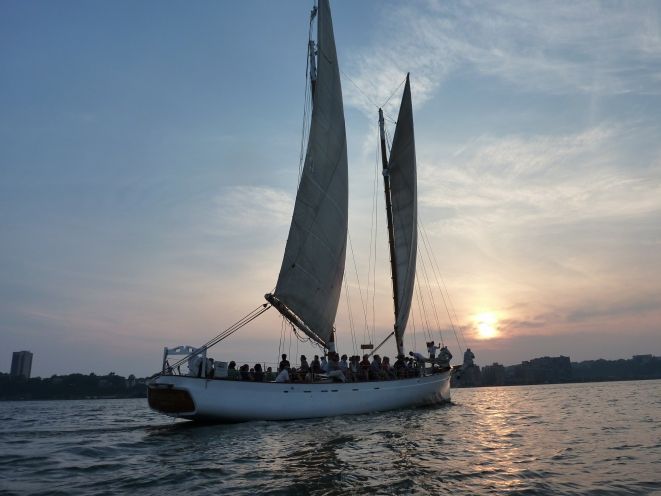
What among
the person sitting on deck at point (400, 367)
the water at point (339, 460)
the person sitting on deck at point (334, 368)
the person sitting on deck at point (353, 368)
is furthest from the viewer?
the person sitting on deck at point (400, 367)

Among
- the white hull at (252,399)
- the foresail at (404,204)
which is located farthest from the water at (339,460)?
the foresail at (404,204)

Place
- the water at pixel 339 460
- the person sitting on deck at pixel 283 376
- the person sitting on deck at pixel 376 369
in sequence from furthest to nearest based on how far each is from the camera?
1. the person sitting on deck at pixel 376 369
2. the person sitting on deck at pixel 283 376
3. the water at pixel 339 460

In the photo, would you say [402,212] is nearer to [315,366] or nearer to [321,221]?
[321,221]

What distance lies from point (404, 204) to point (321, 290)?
11616 mm

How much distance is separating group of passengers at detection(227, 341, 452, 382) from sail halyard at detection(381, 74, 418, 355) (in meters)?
3.07

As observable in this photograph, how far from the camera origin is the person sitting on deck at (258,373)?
877 inches

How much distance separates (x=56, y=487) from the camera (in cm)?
1009

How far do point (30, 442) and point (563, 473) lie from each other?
1828cm

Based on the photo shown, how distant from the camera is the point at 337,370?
78.4 feet

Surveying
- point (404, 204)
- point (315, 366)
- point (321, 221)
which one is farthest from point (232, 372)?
point (404, 204)

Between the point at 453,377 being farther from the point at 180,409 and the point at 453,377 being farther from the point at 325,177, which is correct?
the point at 180,409

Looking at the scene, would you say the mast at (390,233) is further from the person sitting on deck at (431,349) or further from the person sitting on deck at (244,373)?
the person sitting on deck at (244,373)

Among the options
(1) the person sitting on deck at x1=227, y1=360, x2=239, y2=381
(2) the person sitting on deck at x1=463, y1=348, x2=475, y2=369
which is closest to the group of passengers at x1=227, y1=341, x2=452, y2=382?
(1) the person sitting on deck at x1=227, y1=360, x2=239, y2=381

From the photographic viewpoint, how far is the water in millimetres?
9875
